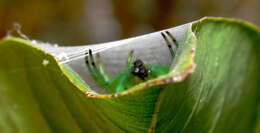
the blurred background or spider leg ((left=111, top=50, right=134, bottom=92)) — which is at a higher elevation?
the blurred background

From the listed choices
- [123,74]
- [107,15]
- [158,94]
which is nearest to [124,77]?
[123,74]

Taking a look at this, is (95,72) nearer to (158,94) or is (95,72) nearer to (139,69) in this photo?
(139,69)

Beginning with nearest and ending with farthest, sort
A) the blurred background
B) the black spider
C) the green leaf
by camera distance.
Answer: the green leaf < the black spider < the blurred background

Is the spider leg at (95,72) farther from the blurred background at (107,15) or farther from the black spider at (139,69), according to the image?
the blurred background at (107,15)

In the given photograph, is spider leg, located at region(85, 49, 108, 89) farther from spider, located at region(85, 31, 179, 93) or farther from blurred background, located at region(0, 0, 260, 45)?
blurred background, located at region(0, 0, 260, 45)

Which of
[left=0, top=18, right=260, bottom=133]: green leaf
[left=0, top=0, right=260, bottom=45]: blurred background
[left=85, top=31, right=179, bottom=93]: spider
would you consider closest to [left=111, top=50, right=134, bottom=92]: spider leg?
[left=85, top=31, right=179, bottom=93]: spider

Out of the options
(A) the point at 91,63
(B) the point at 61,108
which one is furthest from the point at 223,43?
(A) the point at 91,63
